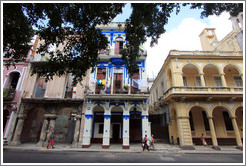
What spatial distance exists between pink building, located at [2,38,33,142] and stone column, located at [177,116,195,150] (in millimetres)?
16114

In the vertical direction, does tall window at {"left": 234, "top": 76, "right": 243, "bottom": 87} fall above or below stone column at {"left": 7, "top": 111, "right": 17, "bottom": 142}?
above

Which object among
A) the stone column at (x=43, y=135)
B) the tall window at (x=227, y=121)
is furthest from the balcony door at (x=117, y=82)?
the tall window at (x=227, y=121)

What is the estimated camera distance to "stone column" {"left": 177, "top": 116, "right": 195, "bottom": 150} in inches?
445

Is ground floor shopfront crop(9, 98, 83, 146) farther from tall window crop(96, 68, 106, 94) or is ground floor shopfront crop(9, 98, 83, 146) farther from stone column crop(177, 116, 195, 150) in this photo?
stone column crop(177, 116, 195, 150)

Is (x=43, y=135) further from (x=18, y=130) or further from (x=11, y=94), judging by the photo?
(x=11, y=94)

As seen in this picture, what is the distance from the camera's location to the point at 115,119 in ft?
44.8

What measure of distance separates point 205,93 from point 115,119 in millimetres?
9563

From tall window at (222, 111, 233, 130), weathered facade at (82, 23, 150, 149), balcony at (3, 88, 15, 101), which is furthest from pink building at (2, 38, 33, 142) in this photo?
tall window at (222, 111, 233, 130)

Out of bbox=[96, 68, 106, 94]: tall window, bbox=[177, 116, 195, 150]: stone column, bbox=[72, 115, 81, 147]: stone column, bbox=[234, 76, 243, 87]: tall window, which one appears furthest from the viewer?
bbox=[234, 76, 243, 87]: tall window

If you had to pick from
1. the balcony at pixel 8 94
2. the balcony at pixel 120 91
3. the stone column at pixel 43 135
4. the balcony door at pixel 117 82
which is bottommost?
the stone column at pixel 43 135

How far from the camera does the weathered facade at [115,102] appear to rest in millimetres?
11641

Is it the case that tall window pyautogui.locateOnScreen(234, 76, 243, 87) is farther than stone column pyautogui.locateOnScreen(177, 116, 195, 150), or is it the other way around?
tall window pyautogui.locateOnScreen(234, 76, 243, 87)

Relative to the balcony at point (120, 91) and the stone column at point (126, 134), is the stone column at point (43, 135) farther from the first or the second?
the stone column at point (126, 134)

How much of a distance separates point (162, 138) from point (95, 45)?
13680 millimetres
